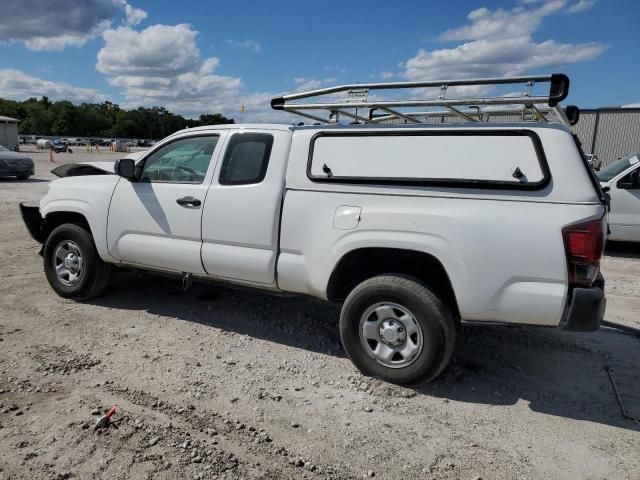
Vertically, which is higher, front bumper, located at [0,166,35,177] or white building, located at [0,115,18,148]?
white building, located at [0,115,18,148]

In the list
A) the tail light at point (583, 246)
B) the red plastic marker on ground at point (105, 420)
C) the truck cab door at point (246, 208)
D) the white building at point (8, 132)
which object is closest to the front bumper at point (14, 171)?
the truck cab door at point (246, 208)

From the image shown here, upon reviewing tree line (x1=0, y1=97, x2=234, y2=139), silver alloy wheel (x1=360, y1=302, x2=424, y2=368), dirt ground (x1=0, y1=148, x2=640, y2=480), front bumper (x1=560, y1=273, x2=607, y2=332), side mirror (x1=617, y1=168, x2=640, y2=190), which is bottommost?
dirt ground (x1=0, y1=148, x2=640, y2=480)

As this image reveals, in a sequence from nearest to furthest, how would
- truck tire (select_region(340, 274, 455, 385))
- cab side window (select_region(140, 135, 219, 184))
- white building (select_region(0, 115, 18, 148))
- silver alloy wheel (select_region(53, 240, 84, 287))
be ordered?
1. truck tire (select_region(340, 274, 455, 385))
2. cab side window (select_region(140, 135, 219, 184))
3. silver alloy wheel (select_region(53, 240, 84, 287))
4. white building (select_region(0, 115, 18, 148))

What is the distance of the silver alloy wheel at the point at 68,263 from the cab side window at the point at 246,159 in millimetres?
2021

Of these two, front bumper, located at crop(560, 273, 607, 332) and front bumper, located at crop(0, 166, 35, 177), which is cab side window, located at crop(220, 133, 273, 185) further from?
front bumper, located at crop(0, 166, 35, 177)

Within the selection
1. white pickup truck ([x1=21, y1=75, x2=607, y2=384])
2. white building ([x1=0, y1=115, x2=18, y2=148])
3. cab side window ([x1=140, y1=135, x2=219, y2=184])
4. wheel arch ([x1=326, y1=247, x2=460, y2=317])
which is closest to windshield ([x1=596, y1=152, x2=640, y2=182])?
white pickup truck ([x1=21, y1=75, x2=607, y2=384])

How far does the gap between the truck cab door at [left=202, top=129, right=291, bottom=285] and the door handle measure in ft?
0.37

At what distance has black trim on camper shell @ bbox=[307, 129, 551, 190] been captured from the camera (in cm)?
323

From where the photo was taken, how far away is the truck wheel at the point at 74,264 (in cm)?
513

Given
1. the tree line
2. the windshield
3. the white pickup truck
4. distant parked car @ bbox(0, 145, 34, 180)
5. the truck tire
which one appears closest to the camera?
the white pickup truck

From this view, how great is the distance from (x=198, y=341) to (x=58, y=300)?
6.47 feet

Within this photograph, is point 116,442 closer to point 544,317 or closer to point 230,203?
point 230,203

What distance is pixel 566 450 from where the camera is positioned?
300cm

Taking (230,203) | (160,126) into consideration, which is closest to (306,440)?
(230,203)
